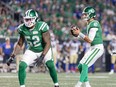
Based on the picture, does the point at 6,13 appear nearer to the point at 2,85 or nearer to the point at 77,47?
the point at 77,47

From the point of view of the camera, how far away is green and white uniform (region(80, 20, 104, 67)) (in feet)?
29.7

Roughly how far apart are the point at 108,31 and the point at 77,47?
100 inches

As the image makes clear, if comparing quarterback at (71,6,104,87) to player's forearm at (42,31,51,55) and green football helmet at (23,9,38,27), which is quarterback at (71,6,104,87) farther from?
green football helmet at (23,9,38,27)

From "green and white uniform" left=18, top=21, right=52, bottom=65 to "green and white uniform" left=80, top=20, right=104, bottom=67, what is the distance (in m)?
0.70

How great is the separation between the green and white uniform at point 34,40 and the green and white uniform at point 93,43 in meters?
0.70

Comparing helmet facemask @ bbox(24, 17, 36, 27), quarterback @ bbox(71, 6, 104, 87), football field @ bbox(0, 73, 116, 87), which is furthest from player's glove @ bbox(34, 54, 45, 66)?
football field @ bbox(0, 73, 116, 87)

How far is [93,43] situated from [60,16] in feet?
38.6

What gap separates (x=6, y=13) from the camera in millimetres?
19953

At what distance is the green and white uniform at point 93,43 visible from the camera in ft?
29.7

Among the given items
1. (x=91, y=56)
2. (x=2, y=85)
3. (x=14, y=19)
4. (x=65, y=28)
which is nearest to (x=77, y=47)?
A: (x=65, y=28)

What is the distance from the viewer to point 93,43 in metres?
9.23

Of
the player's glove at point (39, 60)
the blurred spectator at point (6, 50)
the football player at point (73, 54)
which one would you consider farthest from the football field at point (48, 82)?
the football player at point (73, 54)

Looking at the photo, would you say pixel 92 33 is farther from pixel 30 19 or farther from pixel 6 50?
pixel 6 50

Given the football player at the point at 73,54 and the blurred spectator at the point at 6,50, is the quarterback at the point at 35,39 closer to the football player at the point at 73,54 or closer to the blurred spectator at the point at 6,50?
the blurred spectator at the point at 6,50
